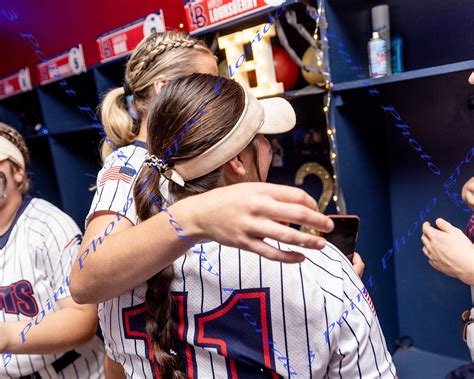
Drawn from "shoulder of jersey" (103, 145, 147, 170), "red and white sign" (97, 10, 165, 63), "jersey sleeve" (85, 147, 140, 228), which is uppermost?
"red and white sign" (97, 10, 165, 63)

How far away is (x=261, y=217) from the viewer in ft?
1.30

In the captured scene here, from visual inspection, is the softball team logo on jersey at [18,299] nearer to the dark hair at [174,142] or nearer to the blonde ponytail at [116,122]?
the blonde ponytail at [116,122]

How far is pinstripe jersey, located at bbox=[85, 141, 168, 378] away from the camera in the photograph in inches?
27.8

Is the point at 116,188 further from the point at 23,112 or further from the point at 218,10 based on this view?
the point at 23,112

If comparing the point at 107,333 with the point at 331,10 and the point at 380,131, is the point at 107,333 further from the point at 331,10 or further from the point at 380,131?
the point at 380,131

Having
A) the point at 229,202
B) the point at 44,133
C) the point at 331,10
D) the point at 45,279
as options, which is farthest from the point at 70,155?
the point at 229,202

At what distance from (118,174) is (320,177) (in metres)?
1.19

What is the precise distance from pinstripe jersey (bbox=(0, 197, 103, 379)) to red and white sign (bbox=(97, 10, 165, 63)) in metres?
1.00

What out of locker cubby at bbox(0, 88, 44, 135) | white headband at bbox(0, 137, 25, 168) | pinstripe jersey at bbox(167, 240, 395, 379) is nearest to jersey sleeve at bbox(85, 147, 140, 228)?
pinstripe jersey at bbox(167, 240, 395, 379)

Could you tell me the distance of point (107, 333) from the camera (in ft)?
2.56

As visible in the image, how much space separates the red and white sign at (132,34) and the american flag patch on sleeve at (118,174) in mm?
1163

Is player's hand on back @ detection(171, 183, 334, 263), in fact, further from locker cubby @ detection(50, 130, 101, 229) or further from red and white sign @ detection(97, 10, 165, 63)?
locker cubby @ detection(50, 130, 101, 229)

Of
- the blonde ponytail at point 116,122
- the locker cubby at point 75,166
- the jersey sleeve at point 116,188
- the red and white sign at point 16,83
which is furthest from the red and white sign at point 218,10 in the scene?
the red and white sign at point 16,83

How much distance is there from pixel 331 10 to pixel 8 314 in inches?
57.2
